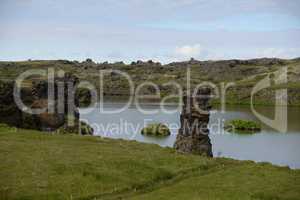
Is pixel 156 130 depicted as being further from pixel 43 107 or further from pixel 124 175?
pixel 124 175

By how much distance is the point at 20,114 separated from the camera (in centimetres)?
6856

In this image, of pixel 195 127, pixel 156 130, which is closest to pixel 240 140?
pixel 156 130

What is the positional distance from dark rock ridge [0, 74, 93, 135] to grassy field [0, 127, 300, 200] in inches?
875

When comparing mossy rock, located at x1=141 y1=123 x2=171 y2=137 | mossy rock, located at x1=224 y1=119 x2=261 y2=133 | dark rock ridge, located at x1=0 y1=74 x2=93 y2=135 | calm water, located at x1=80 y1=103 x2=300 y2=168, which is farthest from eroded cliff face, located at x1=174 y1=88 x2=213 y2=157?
mossy rock, located at x1=224 y1=119 x2=261 y2=133

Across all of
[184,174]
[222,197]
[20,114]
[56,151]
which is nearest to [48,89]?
[20,114]

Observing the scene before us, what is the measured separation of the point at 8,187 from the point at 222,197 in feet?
46.5

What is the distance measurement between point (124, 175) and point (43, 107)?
42.7m

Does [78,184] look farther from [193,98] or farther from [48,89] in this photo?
[48,89]

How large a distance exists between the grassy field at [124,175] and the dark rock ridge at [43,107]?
72.9ft

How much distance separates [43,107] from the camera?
243 ft

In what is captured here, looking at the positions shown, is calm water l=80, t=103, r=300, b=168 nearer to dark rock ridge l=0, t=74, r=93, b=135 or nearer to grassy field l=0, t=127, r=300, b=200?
dark rock ridge l=0, t=74, r=93, b=135

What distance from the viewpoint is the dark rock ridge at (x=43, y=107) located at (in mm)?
67625

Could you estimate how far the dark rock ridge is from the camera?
67625 mm

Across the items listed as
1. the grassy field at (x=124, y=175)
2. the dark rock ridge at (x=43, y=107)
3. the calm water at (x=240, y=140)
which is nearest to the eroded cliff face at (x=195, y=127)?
the grassy field at (x=124, y=175)
